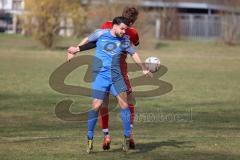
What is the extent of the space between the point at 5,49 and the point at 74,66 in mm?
17021

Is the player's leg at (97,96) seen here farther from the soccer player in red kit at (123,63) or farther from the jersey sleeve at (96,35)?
the jersey sleeve at (96,35)

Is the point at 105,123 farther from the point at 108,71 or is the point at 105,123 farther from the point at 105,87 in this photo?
the point at 108,71

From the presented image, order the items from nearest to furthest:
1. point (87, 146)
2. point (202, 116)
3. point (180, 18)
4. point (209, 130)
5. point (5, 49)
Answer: point (87, 146)
point (209, 130)
point (202, 116)
point (5, 49)
point (180, 18)

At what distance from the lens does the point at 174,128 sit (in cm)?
1362

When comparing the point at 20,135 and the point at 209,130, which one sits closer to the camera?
the point at 20,135

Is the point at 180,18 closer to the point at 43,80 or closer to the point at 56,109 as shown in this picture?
the point at 43,80

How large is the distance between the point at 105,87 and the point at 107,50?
21.5 inches

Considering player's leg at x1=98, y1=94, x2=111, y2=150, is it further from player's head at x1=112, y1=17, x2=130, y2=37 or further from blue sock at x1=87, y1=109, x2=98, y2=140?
player's head at x1=112, y1=17, x2=130, y2=37

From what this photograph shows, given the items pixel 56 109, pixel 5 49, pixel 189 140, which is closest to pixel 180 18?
pixel 5 49

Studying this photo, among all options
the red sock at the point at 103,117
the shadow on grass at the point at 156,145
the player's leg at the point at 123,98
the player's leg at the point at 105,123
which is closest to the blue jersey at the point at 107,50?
the player's leg at the point at 123,98

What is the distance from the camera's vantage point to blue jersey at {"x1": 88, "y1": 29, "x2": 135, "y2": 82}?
10555 mm

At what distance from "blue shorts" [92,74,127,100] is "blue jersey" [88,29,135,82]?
6 centimetres

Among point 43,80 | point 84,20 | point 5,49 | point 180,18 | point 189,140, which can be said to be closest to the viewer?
point 189,140

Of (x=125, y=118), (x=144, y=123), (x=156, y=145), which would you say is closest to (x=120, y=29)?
(x=125, y=118)
